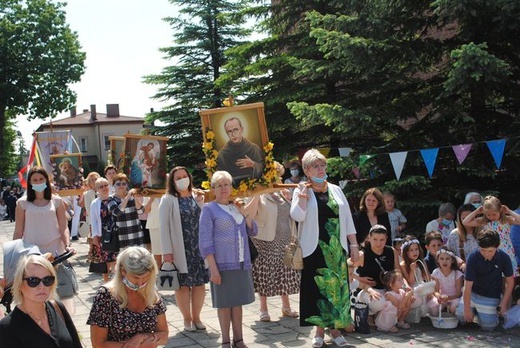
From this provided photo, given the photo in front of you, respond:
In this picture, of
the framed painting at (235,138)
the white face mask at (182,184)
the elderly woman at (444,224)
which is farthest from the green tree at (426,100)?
the white face mask at (182,184)

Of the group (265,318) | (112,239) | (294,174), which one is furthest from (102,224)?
(294,174)

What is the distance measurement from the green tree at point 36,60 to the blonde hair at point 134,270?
4349cm

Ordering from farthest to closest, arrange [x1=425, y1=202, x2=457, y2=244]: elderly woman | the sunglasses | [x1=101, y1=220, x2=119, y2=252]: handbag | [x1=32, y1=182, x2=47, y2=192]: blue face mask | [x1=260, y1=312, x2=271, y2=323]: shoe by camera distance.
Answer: [x1=101, y1=220, x2=119, y2=252]: handbag, [x1=425, y1=202, x2=457, y2=244]: elderly woman, [x1=260, y1=312, x2=271, y2=323]: shoe, [x1=32, y1=182, x2=47, y2=192]: blue face mask, the sunglasses

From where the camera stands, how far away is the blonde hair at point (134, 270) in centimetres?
431

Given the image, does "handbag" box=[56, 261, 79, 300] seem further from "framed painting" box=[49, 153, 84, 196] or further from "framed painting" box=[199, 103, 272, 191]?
"framed painting" box=[49, 153, 84, 196]

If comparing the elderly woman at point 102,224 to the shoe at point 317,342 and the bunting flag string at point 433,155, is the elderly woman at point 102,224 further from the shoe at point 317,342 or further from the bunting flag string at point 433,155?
the bunting flag string at point 433,155

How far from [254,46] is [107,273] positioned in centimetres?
918

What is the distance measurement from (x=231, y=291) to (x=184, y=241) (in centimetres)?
142

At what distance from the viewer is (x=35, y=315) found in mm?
3934

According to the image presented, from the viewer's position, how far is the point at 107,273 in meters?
10.6

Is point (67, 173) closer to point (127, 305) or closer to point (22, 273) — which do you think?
point (127, 305)

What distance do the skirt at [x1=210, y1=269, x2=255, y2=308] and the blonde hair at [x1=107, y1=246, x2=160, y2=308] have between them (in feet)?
6.23

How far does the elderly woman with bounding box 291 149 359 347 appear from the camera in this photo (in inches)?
259

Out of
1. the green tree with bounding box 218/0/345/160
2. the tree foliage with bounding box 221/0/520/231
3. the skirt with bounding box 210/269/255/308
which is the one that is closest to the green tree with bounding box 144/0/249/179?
the green tree with bounding box 218/0/345/160
